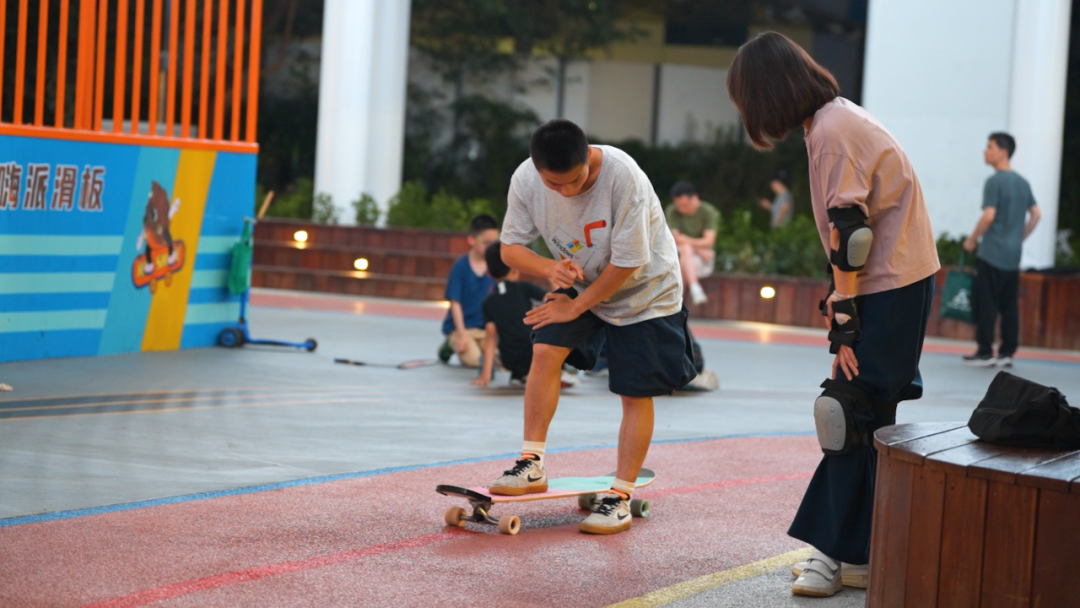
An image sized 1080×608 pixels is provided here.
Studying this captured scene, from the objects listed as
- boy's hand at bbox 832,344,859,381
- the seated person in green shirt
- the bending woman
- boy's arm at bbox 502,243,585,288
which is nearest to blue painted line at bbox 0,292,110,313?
the seated person in green shirt

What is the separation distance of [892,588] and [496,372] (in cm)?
658

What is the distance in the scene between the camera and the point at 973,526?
3195mm

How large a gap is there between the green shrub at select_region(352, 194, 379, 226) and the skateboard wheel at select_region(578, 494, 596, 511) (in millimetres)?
11990

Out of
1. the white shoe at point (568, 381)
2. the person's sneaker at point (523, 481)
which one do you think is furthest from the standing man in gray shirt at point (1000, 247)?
the person's sneaker at point (523, 481)

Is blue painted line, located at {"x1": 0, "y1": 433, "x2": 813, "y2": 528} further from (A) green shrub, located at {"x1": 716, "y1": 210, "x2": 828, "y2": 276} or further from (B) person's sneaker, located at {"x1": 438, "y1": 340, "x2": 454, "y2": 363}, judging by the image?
(A) green shrub, located at {"x1": 716, "y1": 210, "x2": 828, "y2": 276}

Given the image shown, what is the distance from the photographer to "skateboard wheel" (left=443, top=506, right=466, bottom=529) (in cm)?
461

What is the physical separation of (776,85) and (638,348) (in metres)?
1.27

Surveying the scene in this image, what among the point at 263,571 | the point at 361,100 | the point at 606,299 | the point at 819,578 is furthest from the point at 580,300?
the point at 361,100

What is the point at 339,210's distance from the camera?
1705cm

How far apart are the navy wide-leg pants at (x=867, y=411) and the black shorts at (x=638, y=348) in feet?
2.82

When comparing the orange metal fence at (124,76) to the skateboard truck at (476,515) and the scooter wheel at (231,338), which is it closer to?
the scooter wheel at (231,338)

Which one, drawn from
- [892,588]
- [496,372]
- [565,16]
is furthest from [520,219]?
[565,16]

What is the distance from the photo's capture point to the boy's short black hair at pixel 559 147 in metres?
4.41

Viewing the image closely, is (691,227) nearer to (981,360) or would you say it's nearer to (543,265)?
(981,360)
